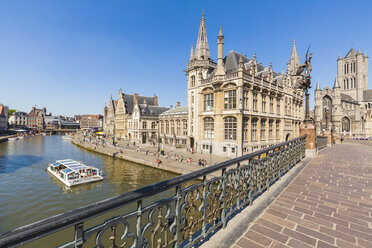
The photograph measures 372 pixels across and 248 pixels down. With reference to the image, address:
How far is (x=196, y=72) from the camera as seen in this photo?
30828 millimetres

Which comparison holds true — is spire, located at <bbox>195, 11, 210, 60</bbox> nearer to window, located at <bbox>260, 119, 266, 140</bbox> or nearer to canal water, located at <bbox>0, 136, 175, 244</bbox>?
window, located at <bbox>260, 119, 266, 140</bbox>

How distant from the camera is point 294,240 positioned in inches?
121

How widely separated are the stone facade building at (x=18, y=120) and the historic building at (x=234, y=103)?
125m

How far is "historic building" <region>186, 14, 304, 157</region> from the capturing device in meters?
24.5

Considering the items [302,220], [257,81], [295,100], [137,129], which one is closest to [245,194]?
[302,220]

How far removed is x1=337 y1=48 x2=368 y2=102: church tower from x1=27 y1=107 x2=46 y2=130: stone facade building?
170 meters

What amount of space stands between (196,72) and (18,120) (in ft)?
422

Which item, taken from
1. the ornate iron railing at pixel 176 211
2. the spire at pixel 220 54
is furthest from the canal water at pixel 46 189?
the spire at pixel 220 54

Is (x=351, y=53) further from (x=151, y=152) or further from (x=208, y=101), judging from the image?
(x=151, y=152)

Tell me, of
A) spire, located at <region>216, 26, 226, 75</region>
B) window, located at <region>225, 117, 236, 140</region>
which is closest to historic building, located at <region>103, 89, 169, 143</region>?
window, located at <region>225, 117, 236, 140</region>

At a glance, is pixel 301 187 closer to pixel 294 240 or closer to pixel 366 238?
pixel 366 238

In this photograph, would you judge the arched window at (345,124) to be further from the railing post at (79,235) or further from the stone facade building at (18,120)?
the stone facade building at (18,120)

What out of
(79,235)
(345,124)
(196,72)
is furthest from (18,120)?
(345,124)

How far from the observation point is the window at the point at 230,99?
80.7 feet
